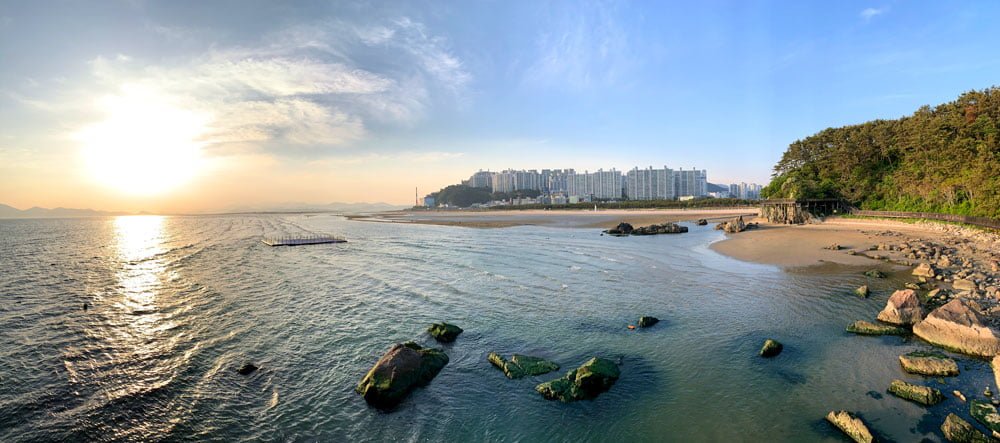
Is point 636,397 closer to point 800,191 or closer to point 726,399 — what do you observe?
point 726,399

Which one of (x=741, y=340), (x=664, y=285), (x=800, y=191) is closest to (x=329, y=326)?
(x=741, y=340)

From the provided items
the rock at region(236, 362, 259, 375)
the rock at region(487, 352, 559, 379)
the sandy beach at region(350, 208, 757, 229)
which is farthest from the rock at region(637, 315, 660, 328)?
the sandy beach at region(350, 208, 757, 229)

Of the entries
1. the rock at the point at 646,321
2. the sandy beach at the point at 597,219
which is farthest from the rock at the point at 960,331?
the sandy beach at the point at 597,219

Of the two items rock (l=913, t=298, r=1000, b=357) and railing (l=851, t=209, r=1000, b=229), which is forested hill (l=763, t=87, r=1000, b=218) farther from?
rock (l=913, t=298, r=1000, b=357)

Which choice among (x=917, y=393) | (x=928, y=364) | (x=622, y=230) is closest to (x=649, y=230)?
(x=622, y=230)

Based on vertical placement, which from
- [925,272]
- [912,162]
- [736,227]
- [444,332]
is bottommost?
[444,332]

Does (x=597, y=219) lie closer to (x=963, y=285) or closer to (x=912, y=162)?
(x=912, y=162)

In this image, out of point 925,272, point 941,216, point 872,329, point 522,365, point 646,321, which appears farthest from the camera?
point 941,216
